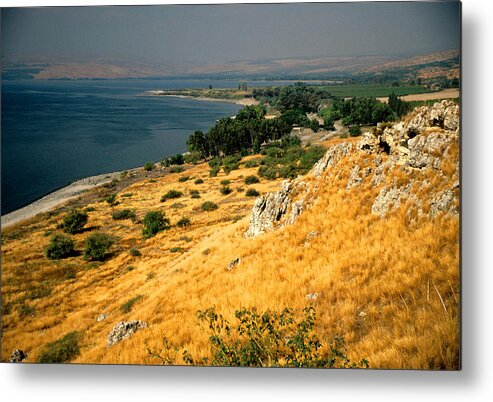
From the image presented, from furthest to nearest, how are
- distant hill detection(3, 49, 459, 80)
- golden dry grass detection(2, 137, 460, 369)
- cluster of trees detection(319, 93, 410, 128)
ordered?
cluster of trees detection(319, 93, 410, 128), distant hill detection(3, 49, 459, 80), golden dry grass detection(2, 137, 460, 369)

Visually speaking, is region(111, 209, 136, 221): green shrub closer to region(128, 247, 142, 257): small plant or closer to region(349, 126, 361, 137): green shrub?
region(128, 247, 142, 257): small plant

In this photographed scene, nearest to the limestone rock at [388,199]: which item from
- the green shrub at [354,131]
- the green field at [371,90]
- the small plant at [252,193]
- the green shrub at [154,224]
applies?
the green shrub at [354,131]

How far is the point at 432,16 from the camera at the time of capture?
16.0ft

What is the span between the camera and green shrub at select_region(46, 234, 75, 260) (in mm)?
5430

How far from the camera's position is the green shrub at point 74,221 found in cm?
558

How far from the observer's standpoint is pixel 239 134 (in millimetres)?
5977

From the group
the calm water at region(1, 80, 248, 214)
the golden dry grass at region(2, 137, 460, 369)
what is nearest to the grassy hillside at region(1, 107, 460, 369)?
the golden dry grass at region(2, 137, 460, 369)

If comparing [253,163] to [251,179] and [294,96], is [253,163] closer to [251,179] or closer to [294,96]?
[251,179]

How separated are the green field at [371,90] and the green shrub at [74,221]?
12.9 ft

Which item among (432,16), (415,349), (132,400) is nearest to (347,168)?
(432,16)

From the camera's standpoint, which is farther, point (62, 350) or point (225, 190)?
point (225, 190)

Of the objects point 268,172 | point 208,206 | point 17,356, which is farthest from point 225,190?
point 17,356

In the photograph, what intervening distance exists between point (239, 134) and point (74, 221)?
268 cm

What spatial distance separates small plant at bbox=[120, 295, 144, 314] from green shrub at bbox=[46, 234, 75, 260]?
1008mm
